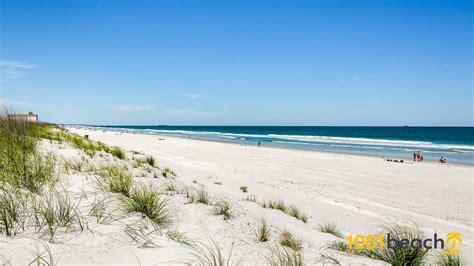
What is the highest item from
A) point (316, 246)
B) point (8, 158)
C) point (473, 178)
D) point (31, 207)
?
point (8, 158)

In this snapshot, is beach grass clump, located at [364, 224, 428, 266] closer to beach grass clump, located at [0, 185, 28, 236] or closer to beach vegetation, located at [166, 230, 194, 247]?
beach vegetation, located at [166, 230, 194, 247]

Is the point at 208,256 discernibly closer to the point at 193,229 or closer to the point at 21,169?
the point at 193,229

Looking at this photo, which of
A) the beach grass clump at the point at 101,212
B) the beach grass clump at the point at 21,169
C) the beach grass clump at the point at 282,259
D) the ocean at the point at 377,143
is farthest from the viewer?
the ocean at the point at 377,143

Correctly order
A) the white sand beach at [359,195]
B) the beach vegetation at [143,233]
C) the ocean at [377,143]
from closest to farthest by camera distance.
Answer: the beach vegetation at [143,233]
the white sand beach at [359,195]
the ocean at [377,143]

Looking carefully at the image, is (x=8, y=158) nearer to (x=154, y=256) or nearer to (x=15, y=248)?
(x=15, y=248)

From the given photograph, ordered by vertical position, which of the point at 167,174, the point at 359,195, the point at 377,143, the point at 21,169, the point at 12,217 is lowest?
the point at 359,195

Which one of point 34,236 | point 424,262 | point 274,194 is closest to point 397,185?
point 274,194

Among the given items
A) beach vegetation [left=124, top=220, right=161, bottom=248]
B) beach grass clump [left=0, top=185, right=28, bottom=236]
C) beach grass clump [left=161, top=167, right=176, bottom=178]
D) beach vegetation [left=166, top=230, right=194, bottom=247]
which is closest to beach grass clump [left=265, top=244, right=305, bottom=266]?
beach vegetation [left=166, top=230, right=194, bottom=247]

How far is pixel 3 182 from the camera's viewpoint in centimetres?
336

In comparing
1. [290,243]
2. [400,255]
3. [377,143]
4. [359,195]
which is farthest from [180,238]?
[377,143]

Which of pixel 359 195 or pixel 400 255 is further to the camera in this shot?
pixel 359 195

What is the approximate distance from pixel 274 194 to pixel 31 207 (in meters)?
7.89

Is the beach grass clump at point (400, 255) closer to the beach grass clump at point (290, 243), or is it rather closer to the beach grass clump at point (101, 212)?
the beach grass clump at point (290, 243)

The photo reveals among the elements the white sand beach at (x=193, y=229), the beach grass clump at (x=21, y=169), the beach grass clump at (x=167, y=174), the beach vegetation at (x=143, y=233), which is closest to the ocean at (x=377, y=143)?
the white sand beach at (x=193, y=229)
